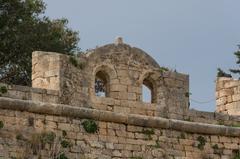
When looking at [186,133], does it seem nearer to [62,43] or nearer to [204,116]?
[204,116]

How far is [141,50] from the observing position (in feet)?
61.7

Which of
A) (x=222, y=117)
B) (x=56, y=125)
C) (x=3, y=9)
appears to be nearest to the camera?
(x=56, y=125)

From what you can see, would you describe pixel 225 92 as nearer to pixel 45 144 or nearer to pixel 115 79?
pixel 115 79

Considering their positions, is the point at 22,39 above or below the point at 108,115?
above

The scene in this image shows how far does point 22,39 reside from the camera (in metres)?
27.1

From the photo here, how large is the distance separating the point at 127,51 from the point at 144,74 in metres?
0.62

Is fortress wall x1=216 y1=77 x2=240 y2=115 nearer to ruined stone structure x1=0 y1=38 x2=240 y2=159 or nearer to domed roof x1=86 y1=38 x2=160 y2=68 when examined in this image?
ruined stone structure x1=0 y1=38 x2=240 y2=159

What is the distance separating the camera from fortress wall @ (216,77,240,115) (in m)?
20.4

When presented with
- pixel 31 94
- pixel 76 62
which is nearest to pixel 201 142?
pixel 76 62

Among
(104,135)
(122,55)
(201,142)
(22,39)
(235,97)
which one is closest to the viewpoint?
(104,135)

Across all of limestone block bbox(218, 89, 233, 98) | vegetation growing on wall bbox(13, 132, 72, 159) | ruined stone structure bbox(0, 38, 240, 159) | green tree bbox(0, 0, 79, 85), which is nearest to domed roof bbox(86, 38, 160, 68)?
ruined stone structure bbox(0, 38, 240, 159)

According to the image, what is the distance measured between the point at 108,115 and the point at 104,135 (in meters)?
0.42

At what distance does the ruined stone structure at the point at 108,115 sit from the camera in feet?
54.8

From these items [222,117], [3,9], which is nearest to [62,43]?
[3,9]
